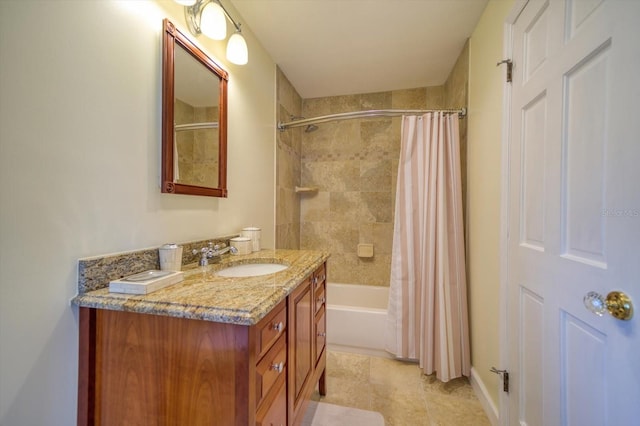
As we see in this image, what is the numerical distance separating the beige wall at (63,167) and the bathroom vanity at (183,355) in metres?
0.08

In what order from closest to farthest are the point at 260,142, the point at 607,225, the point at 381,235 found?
the point at 607,225 < the point at 260,142 < the point at 381,235

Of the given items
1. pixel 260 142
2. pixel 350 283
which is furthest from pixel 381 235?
pixel 260 142

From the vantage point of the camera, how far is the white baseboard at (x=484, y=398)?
1.39 metres

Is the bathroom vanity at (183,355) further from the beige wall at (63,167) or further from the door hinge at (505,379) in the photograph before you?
the door hinge at (505,379)

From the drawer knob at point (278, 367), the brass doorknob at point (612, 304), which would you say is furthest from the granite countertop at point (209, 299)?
the brass doorknob at point (612, 304)

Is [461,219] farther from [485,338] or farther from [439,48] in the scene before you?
[439,48]

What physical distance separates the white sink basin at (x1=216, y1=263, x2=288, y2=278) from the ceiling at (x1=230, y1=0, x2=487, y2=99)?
1.57 meters

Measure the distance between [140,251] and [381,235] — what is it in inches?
87.4

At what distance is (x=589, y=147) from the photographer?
2.53 ft

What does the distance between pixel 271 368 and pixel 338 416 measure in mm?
950

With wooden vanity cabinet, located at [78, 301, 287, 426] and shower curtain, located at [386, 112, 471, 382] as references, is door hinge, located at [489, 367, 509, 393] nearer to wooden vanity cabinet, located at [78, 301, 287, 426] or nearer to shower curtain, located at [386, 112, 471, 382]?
shower curtain, located at [386, 112, 471, 382]

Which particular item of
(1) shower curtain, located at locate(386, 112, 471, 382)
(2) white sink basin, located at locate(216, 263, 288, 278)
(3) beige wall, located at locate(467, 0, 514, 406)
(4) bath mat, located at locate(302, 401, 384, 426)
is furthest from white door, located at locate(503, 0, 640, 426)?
(2) white sink basin, located at locate(216, 263, 288, 278)

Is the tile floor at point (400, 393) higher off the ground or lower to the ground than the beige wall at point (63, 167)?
lower

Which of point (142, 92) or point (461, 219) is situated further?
point (461, 219)
